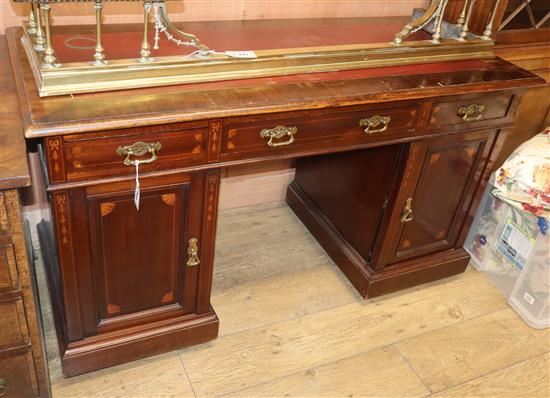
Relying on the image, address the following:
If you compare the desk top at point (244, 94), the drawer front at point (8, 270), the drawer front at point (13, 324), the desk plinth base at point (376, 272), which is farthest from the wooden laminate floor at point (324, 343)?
the desk top at point (244, 94)

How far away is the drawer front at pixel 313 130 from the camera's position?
145 cm

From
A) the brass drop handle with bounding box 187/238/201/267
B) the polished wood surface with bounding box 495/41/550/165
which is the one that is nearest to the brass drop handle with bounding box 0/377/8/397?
the brass drop handle with bounding box 187/238/201/267

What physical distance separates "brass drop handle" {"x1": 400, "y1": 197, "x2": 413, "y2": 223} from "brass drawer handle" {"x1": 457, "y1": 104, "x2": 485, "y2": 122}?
321mm

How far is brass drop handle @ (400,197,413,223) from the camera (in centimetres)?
192

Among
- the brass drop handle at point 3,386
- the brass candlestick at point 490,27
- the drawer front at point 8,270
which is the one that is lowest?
the brass drop handle at point 3,386

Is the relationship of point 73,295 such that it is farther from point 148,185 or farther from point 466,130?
point 466,130

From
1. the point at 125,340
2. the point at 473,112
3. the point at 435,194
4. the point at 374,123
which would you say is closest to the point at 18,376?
the point at 125,340

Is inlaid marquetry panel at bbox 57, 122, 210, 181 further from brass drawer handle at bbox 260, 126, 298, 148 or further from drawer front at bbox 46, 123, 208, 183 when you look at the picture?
brass drawer handle at bbox 260, 126, 298, 148

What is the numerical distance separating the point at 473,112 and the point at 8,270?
→ 1389 mm

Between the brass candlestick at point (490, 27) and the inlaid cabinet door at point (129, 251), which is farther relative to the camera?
the brass candlestick at point (490, 27)

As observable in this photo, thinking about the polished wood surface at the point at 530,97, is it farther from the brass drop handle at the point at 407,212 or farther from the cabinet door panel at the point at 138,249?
the cabinet door panel at the point at 138,249

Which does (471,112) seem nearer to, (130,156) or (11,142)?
(130,156)

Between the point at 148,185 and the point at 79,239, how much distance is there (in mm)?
221

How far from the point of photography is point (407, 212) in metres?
1.94
